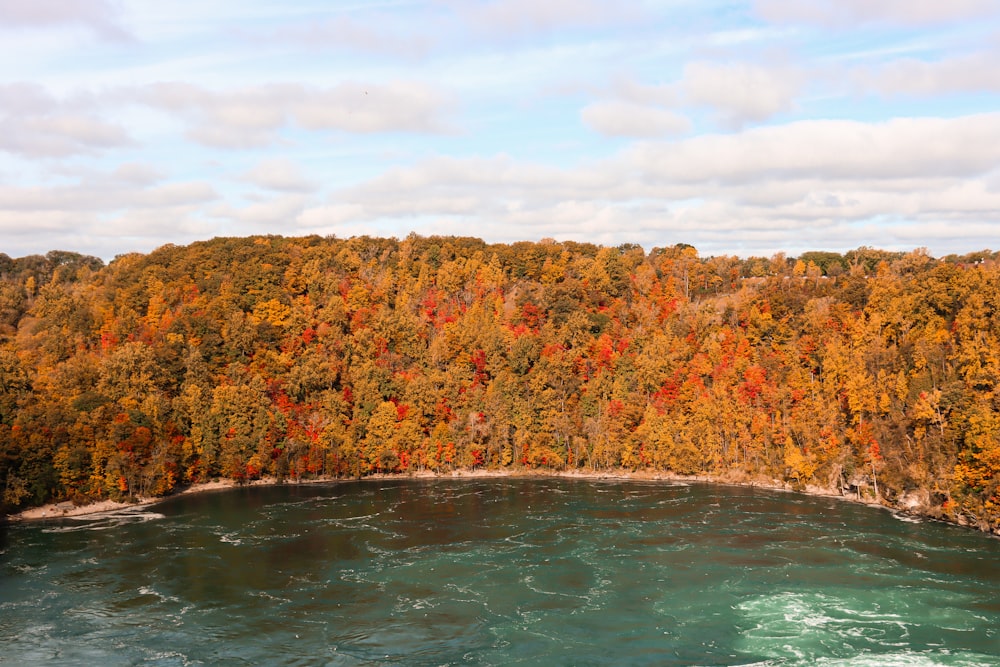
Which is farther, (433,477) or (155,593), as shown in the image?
(433,477)

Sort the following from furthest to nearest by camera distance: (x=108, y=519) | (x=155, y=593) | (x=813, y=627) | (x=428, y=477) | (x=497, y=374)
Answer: (x=497, y=374) → (x=428, y=477) → (x=108, y=519) → (x=155, y=593) → (x=813, y=627)

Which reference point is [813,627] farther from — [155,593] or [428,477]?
[428,477]

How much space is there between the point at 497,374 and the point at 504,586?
5772 cm

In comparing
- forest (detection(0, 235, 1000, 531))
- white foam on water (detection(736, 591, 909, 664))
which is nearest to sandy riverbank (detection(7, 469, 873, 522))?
forest (detection(0, 235, 1000, 531))

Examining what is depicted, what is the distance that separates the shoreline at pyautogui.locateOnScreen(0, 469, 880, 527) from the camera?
75188 mm

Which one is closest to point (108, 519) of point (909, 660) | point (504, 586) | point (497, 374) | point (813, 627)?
point (504, 586)

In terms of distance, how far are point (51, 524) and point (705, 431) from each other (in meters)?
73.3

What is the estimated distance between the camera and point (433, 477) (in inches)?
3873

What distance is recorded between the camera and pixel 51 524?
71.6 metres

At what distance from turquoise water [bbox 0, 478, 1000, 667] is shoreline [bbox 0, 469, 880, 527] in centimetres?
330

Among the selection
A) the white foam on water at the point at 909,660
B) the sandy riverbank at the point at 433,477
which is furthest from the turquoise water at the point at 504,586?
the sandy riverbank at the point at 433,477

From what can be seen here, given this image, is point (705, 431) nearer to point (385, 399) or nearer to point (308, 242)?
point (385, 399)

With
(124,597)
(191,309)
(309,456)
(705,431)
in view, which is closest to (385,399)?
(309,456)

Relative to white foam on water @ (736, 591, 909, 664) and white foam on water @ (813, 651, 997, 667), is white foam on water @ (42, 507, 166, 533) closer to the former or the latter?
white foam on water @ (736, 591, 909, 664)
